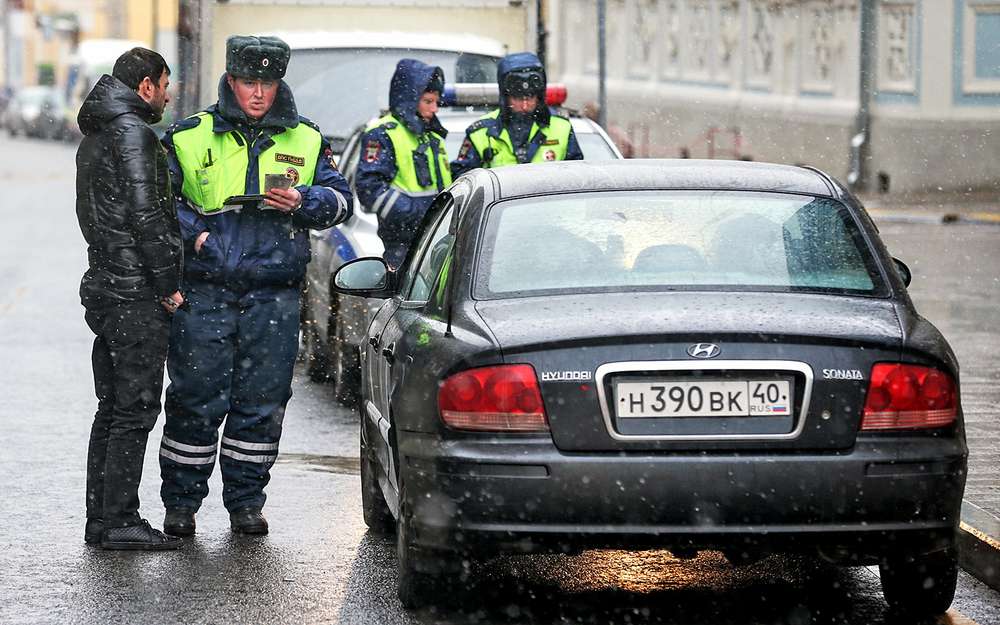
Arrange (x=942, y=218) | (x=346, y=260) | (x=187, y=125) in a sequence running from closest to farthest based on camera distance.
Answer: (x=187, y=125)
(x=346, y=260)
(x=942, y=218)

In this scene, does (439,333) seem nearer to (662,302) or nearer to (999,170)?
(662,302)

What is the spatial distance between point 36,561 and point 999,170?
22.1 m

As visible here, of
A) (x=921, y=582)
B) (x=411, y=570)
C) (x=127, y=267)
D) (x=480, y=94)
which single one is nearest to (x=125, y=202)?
(x=127, y=267)

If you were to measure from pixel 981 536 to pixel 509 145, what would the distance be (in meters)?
4.39

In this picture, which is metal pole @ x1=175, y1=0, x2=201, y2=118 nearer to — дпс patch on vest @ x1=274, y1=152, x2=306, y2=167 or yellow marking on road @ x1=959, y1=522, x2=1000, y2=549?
дпс patch on vest @ x1=274, y1=152, x2=306, y2=167

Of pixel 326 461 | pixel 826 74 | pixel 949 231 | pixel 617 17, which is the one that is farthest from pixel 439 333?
pixel 617 17

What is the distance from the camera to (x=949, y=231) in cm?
2309

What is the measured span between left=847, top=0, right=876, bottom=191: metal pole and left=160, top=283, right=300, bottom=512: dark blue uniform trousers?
21925 millimetres

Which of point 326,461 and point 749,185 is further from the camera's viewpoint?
→ point 326,461

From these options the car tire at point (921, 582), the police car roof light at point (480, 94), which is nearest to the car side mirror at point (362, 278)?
the car tire at point (921, 582)

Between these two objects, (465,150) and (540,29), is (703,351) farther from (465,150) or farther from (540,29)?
(540,29)

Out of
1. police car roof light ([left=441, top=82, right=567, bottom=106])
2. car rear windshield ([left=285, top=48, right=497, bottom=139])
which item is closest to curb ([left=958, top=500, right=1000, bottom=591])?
police car roof light ([left=441, top=82, right=567, bottom=106])

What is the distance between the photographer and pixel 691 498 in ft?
19.1

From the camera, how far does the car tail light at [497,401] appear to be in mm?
5906
